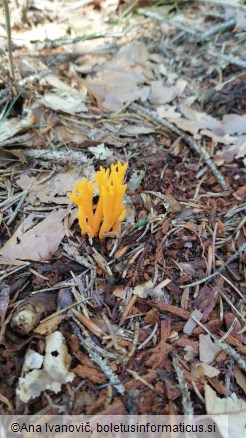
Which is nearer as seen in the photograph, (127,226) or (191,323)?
(191,323)

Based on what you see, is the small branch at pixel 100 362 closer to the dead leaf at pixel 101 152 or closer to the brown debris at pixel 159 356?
the brown debris at pixel 159 356

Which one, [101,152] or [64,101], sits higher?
[64,101]

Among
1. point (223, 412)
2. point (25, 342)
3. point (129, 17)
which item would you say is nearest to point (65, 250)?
point (25, 342)

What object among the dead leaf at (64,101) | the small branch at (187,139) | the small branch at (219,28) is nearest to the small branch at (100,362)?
the small branch at (187,139)

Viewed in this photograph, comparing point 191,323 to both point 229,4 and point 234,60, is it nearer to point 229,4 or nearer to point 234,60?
point 234,60

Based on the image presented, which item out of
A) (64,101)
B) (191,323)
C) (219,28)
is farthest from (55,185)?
(219,28)

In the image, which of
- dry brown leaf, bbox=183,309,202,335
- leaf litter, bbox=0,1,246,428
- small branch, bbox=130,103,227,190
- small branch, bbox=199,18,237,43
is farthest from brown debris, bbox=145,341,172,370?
small branch, bbox=199,18,237,43
